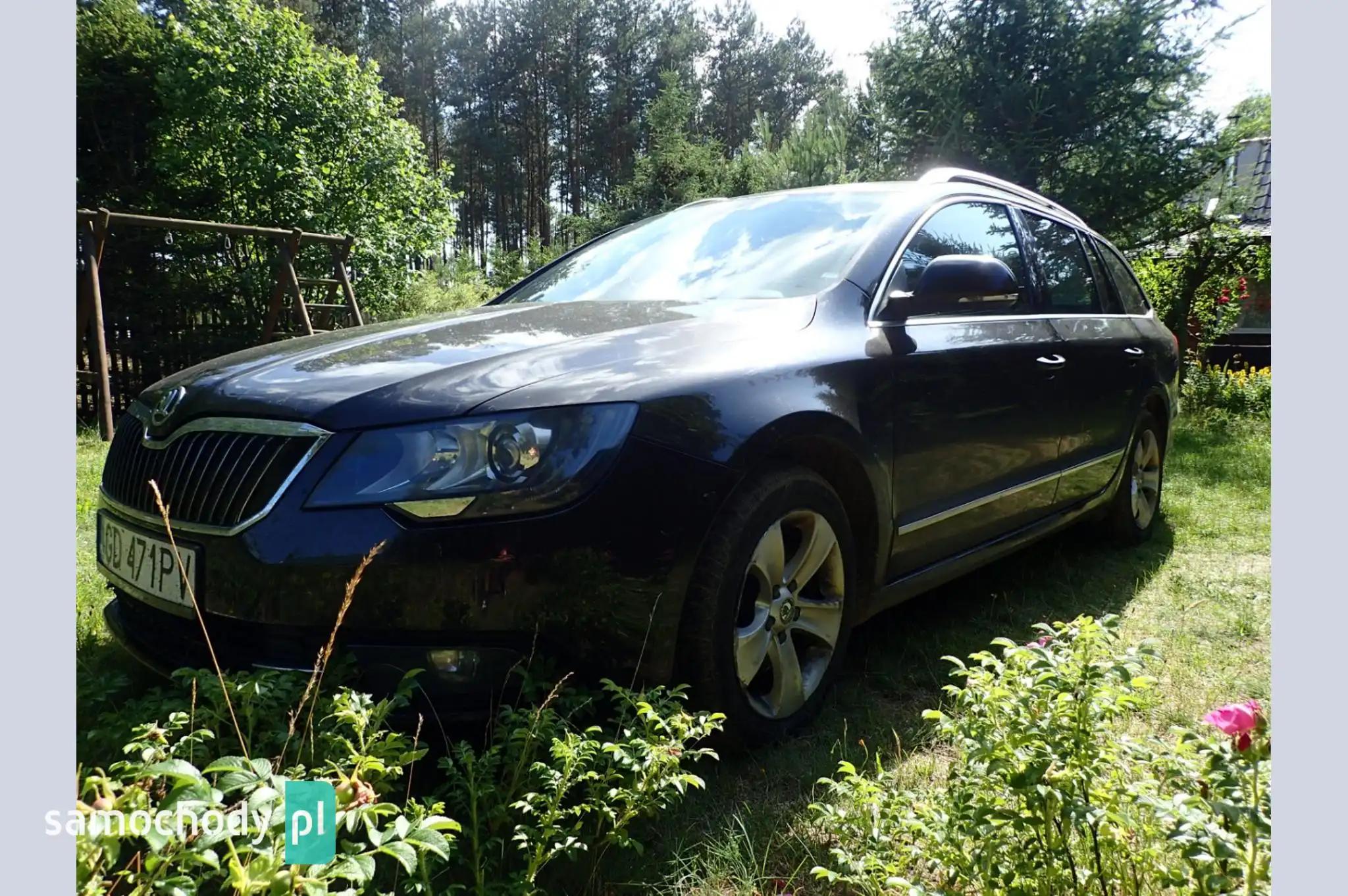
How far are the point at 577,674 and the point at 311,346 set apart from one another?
1.27 m

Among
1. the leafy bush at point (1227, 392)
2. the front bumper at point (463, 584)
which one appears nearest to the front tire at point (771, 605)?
the front bumper at point (463, 584)

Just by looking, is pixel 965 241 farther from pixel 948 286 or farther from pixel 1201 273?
pixel 1201 273

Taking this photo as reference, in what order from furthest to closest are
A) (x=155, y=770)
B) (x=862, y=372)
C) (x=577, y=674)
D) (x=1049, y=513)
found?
1. (x=1049, y=513)
2. (x=862, y=372)
3. (x=577, y=674)
4. (x=155, y=770)

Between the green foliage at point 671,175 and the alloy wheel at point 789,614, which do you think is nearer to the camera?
the alloy wheel at point 789,614

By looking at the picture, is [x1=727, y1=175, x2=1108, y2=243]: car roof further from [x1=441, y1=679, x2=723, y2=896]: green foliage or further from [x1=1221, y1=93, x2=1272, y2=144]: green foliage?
[x1=1221, y1=93, x2=1272, y2=144]: green foliage

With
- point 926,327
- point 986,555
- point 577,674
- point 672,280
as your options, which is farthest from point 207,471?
point 986,555

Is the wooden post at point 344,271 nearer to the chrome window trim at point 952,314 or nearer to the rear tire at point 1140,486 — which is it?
the chrome window trim at point 952,314

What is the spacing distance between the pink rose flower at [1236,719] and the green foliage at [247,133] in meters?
12.3

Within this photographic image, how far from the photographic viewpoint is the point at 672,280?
2.95 metres

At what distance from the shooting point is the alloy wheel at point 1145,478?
4457 millimetres

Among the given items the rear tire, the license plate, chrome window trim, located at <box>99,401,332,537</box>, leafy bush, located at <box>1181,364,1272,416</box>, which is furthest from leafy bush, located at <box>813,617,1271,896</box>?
leafy bush, located at <box>1181,364,1272,416</box>

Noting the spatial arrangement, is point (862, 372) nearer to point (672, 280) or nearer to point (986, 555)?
point (672, 280)

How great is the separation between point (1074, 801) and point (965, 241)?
7.68ft

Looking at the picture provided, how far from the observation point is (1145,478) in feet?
15.2
